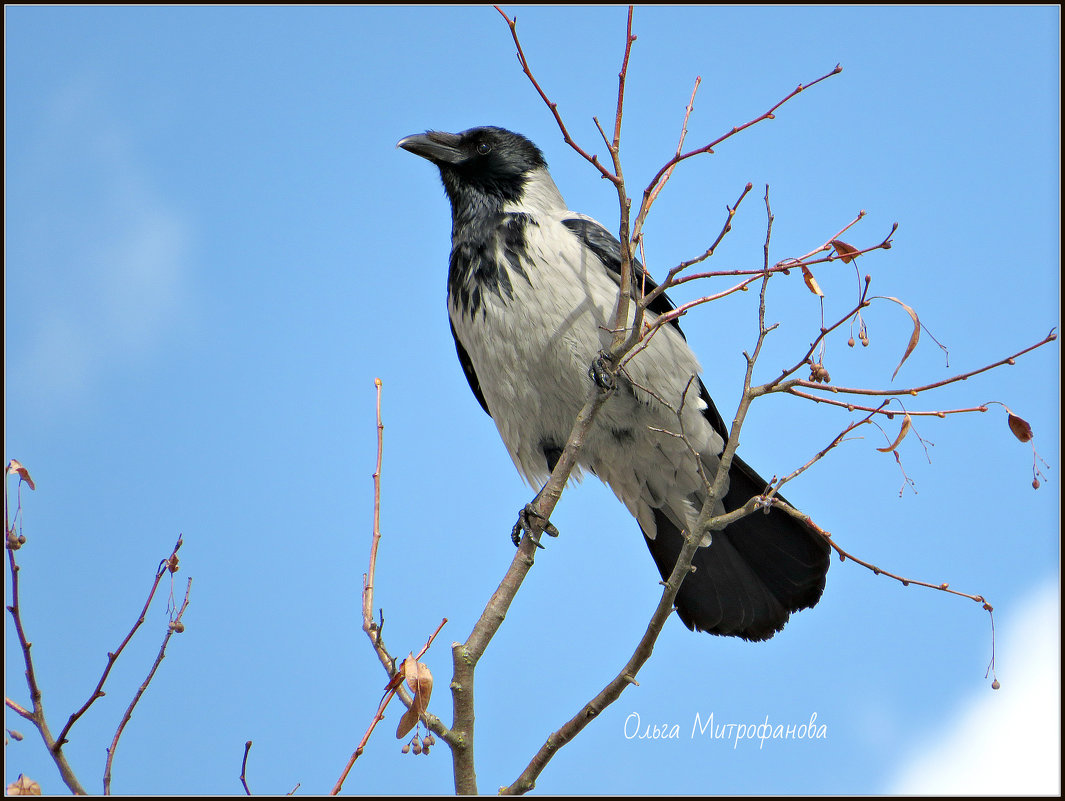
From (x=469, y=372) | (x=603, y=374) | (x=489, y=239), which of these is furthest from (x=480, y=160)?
(x=603, y=374)

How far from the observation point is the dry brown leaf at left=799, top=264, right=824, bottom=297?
10.7 ft

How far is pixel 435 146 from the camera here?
6.12 m

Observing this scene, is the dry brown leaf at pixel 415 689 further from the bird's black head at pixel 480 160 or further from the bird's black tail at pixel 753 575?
the bird's black head at pixel 480 160

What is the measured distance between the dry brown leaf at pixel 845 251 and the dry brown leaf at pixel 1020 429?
2.41 ft

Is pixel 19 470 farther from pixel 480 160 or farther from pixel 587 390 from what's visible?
pixel 480 160

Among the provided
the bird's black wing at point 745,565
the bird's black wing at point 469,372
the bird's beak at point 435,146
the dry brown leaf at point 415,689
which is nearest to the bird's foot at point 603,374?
the bird's black wing at point 745,565

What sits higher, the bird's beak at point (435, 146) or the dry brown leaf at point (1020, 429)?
the bird's beak at point (435, 146)

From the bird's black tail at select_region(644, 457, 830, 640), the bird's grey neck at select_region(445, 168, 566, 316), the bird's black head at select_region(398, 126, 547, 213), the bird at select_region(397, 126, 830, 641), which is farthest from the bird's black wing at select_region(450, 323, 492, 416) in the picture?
the bird's black tail at select_region(644, 457, 830, 640)

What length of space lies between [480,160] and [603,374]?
2549 mm

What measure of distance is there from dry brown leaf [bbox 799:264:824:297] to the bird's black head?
269 cm

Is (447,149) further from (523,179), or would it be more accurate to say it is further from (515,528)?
(515,528)

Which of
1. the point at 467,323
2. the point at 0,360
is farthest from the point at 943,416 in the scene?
the point at 0,360

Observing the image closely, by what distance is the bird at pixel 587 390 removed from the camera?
493cm

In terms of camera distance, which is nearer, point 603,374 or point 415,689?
point 415,689
